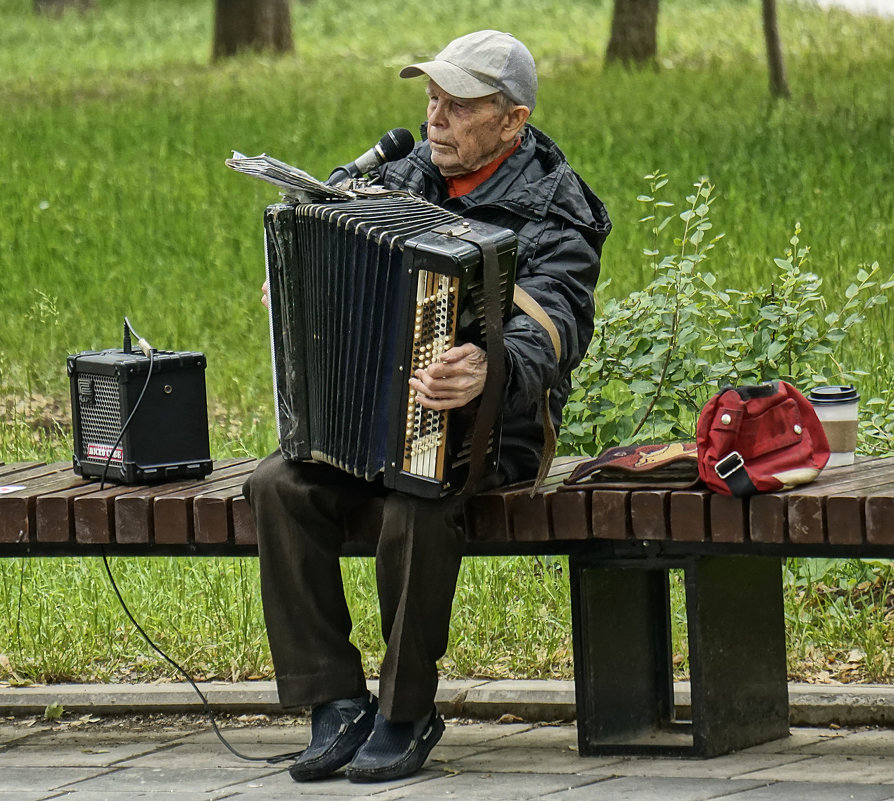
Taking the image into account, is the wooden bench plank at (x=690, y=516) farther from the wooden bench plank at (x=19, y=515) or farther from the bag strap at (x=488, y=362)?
the wooden bench plank at (x=19, y=515)

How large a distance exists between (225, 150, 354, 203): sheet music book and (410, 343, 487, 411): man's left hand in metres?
0.56

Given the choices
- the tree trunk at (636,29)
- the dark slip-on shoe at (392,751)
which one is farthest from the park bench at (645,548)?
the tree trunk at (636,29)

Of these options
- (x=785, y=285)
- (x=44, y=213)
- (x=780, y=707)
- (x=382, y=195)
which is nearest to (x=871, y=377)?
(x=785, y=285)

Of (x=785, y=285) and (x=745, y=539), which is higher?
(x=785, y=285)

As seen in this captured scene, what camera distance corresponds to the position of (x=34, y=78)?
1992 cm

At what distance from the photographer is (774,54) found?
1459 centimetres

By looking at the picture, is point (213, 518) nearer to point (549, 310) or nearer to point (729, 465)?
point (549, 310)

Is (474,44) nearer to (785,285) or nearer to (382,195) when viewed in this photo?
(382,195)

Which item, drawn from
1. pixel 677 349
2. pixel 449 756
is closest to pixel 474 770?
pixel 449 756

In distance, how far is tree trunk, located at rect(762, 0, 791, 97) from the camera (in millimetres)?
14594

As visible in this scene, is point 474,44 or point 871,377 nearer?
point 474,44

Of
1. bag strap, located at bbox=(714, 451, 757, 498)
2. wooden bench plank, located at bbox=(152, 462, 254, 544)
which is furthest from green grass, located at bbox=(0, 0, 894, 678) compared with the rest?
bag strap, located at bbox=(714, 451, 757, 498)

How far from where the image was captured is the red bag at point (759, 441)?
3865 millimetres

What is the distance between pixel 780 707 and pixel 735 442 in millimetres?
819
